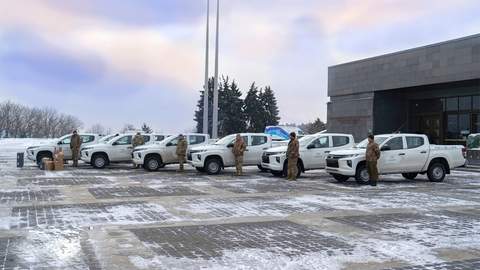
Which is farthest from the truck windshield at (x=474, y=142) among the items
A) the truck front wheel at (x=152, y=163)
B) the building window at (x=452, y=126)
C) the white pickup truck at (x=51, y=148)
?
the white pickup truck at (x=51, y=148)

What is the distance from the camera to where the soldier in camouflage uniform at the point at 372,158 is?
1727 centimetres

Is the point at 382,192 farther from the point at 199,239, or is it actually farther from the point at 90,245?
the point at 90,245

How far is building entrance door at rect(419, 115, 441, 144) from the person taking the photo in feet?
120

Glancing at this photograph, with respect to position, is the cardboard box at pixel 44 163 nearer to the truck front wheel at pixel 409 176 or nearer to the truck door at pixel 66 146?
the truck door at pixel 66 146

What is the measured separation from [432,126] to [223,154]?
2026 centimetres

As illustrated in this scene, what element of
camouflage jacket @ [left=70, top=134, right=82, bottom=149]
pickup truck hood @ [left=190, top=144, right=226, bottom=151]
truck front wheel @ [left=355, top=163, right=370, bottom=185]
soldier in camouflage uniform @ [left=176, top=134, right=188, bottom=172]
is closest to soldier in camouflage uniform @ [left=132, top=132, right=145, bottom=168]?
camouflage jacket @ [left=70, top=134, right=82, bottom=149]

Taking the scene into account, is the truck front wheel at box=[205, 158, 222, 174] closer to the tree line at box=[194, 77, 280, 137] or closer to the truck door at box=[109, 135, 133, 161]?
the truck door at box=[109, 135, 133, 161]

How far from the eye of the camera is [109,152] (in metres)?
25.4

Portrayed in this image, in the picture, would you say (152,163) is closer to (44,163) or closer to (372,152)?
(44,163)

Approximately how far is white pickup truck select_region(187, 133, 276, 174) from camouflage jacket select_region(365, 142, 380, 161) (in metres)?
6.08

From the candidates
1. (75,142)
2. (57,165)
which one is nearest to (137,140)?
(75,142)

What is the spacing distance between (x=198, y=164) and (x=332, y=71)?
947 inches

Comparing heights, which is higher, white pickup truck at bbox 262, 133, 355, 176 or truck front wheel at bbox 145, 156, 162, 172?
white pickup truck at bbox 262, 133, 355, 176

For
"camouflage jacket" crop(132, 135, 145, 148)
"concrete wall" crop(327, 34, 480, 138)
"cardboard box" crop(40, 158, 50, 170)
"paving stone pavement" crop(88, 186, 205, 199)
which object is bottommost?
"paving stone pavement" crop(88, 186, 205, 199)
